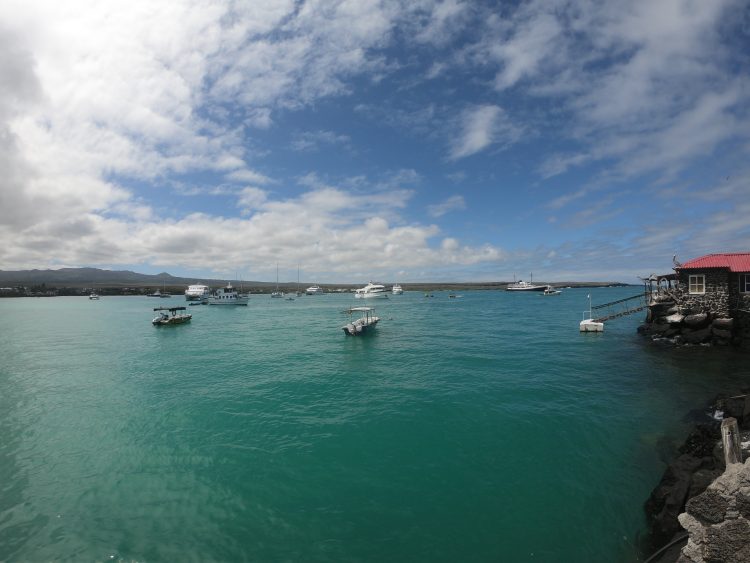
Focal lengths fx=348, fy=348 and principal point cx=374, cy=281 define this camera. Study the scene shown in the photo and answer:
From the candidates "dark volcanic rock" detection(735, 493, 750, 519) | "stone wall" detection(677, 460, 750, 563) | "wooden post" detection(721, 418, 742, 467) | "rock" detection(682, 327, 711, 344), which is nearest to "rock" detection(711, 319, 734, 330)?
"rock" detection(682, 327, 711, 344)

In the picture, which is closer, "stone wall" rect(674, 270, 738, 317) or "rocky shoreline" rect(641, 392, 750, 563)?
"rocky shoreline" rect(641, 392, 750, 563)

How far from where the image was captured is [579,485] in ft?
38.3

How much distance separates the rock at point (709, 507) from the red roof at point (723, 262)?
37.1m

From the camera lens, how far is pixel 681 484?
9750 millimetres

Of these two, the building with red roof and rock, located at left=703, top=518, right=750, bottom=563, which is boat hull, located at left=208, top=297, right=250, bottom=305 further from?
rock, located at left=703, top=518, right=750, bottom=563

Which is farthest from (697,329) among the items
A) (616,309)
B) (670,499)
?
(616,309)

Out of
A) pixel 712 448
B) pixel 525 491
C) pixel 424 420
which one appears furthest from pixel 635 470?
pixel 424 420

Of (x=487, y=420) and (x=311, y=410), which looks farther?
(x=311, y=410)

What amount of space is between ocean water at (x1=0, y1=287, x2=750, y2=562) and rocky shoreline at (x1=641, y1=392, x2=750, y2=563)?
628 millimetres

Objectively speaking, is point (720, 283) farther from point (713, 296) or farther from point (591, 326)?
point (591, 326)

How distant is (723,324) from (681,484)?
107ft

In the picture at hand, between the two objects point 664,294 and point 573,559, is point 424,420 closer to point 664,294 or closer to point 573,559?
point 573,559

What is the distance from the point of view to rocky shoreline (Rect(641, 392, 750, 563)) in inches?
344

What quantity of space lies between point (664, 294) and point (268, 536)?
4887 centimetres
